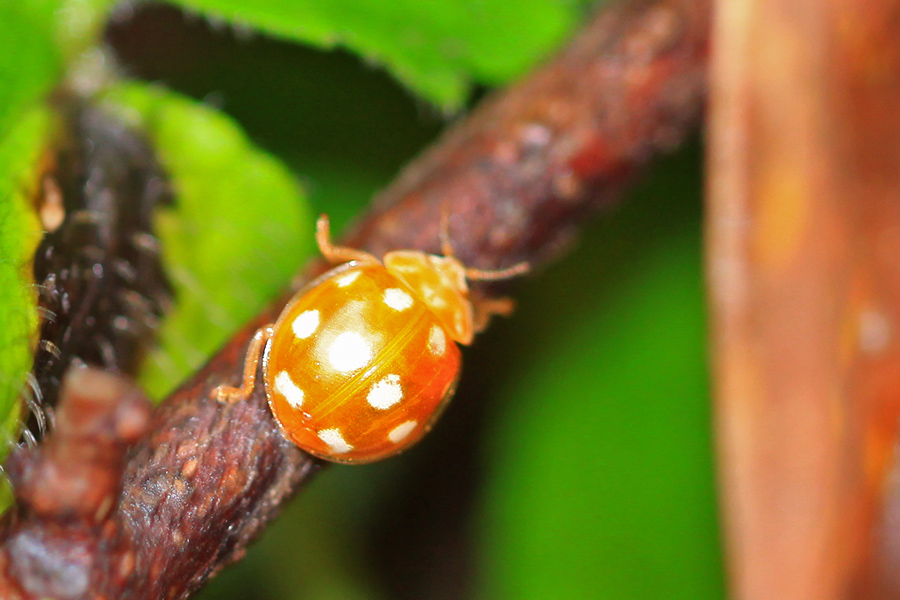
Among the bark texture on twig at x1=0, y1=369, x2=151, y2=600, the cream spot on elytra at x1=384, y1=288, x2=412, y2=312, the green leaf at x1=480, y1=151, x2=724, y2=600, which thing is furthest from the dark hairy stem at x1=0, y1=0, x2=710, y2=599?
the green leaf at x1=480, y1=151, x2=724, y2=600

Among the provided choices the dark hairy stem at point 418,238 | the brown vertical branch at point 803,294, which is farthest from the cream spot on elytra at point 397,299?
the brown vertical branch at point 803,294

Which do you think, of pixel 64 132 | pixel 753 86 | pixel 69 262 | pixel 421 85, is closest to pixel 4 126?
pixel 64 132

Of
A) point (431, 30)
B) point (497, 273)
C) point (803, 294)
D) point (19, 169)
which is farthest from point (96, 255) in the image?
point (803, 294)

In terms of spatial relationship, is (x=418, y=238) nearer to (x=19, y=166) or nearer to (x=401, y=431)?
(x=401, y=431)

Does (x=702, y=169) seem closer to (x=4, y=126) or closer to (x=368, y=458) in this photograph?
(x=368, y=458)

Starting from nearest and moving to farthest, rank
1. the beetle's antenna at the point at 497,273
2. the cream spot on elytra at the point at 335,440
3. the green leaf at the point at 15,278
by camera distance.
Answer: the green leaf at the point at 15,278, the cream spot on elytra at the point at 335,440, the beetle's antenna at the point at 497,273

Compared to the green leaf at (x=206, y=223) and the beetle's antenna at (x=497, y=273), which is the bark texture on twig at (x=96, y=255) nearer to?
the green leaf at (x=206, y=223)
